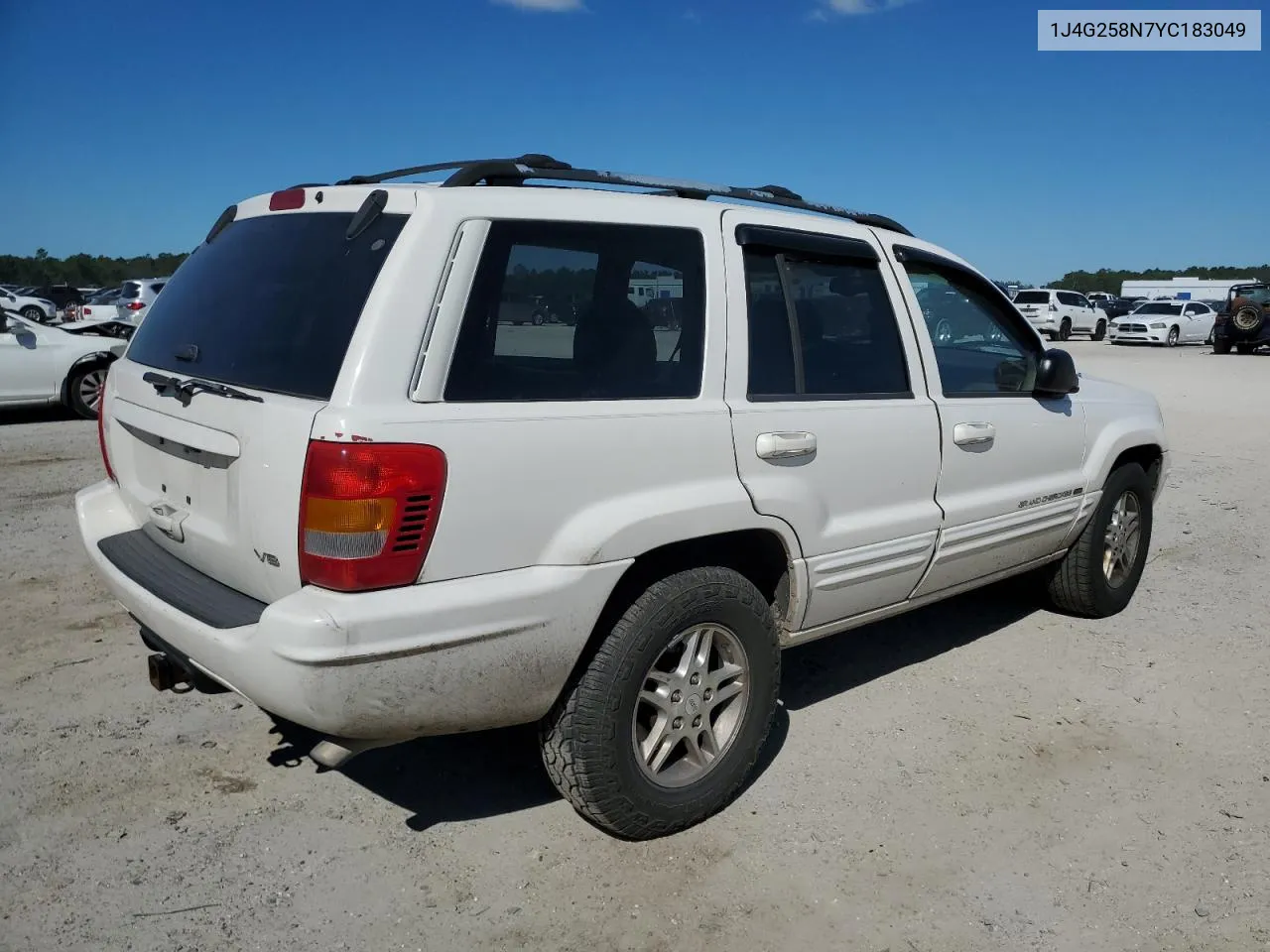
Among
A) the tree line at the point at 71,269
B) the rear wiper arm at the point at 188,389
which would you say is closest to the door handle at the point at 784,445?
the rear wiper arm at the point at 188,389

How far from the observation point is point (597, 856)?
3.00 metres

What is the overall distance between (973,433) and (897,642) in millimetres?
1363

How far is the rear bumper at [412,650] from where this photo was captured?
239cm

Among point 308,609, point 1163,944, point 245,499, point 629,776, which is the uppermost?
point 245,499

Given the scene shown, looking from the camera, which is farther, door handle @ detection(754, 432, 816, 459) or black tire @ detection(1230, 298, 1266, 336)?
black tire @ detection(1230, 298, 1266, 336)

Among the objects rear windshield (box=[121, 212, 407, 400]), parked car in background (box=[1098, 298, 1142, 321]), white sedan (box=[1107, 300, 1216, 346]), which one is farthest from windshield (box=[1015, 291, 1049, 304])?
rear windshield (box=[121, 212, 407, 400])

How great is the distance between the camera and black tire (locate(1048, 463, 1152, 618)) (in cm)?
486

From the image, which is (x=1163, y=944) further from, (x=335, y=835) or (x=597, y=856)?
(x=335, y=835)

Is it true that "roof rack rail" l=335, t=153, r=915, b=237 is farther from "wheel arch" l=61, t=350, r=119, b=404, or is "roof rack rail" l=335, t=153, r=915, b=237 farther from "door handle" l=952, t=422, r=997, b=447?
"wheel arch" l=61, t=350, r=119, b=404

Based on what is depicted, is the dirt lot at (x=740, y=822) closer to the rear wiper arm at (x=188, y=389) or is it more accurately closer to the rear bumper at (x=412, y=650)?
the rear bumper at (x=412, y=650)

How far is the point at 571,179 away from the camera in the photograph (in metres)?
3.09

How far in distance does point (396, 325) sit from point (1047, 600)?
4.06 m

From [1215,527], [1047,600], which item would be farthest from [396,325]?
[1215,527]

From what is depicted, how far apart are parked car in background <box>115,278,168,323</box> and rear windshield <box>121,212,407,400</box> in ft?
63.8
